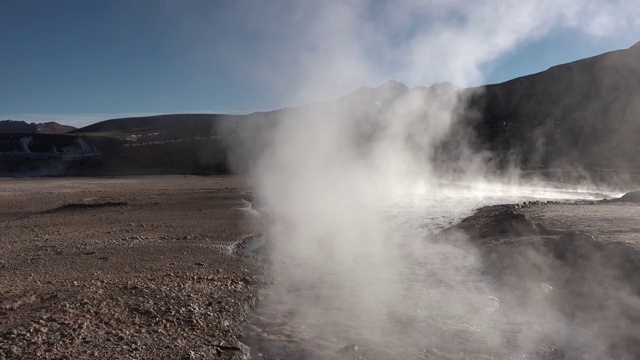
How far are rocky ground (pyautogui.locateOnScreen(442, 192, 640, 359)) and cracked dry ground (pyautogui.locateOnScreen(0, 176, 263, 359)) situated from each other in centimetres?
388

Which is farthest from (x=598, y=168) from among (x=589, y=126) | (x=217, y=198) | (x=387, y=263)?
(x=387, y=263)

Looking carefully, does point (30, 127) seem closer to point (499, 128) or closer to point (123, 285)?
point (499, 128)

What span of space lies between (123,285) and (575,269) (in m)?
6.65

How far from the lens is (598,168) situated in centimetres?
2800

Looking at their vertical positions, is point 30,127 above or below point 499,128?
above

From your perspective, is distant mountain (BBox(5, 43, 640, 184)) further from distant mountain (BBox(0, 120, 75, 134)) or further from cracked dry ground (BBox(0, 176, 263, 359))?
distant mountain (BBox(0, 120, 75, 134))

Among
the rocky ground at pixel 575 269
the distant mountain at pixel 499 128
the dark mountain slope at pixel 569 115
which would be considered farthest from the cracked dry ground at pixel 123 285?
the dark mountain slope at pixel 569 115

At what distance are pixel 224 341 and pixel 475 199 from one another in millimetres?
14768

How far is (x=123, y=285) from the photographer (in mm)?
6434

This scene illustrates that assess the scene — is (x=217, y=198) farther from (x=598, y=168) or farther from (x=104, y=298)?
(x=598, y=168)

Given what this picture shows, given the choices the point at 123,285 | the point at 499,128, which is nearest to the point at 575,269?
the point at 123,285

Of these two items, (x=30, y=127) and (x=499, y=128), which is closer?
(x=499, y=128)

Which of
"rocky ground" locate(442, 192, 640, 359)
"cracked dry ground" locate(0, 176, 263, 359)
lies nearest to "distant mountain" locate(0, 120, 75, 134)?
"cracked dry ground" locate(0, 176, 263, 359)

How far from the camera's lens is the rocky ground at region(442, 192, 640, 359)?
5352mm
